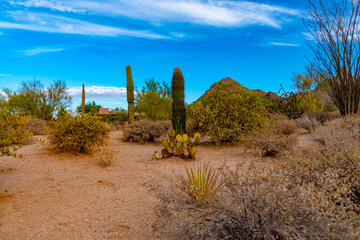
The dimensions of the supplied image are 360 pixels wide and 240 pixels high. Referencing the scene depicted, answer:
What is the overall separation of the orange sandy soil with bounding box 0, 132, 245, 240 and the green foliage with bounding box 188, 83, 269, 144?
2104 mm

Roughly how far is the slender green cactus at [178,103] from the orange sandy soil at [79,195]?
2331 mm

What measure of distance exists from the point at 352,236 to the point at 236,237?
109 cm

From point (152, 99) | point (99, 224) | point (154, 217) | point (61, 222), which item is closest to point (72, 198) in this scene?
point (61, 222)

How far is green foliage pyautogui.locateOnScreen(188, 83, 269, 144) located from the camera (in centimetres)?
1089

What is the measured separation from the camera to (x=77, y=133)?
8.54 m

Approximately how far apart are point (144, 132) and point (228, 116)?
3.91 m

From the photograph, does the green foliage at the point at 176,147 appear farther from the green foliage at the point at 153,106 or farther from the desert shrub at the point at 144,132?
the green foliage at the point at 153,106

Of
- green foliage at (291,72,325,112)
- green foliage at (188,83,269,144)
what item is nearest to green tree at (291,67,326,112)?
green foliage at (291,72,325,112)

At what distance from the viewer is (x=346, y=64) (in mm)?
13258

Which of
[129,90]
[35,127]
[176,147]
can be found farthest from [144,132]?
[129,90]

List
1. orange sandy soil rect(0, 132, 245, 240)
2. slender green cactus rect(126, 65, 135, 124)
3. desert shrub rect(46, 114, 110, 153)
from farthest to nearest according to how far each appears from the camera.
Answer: slender green cactus rect(126, 65, 135, 124) → desert shrub rect(46, 114, 110, 153) → orange sandy soil rect(0, 132, 245, 240)

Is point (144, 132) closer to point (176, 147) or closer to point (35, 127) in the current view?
point (176, 147)

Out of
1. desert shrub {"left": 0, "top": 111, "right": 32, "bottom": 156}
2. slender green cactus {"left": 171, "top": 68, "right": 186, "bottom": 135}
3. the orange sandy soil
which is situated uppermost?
slender green cactus {"left": 171, "top": 68, "right": 186, "bottom": 135}

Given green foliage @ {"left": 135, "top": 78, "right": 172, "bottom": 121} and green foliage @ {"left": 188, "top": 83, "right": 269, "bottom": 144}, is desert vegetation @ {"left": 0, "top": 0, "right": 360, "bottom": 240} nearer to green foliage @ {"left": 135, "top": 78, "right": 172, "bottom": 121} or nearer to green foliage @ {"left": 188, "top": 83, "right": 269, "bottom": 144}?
green foliage @ {"left": 188, "top": 83, "right": 269, "bottom": 144}
